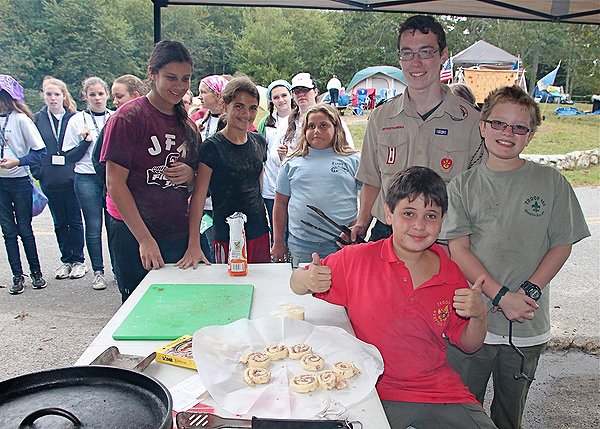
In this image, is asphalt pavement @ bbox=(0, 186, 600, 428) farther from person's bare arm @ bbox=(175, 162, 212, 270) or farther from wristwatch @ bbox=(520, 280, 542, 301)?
person's bare arm @ bbox=(175, 162, 212, 270)

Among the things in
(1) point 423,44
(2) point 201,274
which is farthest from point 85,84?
(1) point 423,44

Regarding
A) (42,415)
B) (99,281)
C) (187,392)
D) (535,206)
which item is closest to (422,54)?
(535,206)

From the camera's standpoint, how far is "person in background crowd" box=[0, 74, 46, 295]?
4262 millimetres

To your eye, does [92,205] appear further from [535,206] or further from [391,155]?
[535,206]

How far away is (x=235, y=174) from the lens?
2.72 metres

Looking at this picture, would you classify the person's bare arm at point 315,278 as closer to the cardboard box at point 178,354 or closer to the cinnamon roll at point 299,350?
the cinnamon roll at point 299,350

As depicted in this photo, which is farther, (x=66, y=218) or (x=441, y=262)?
(x=66, y=218)

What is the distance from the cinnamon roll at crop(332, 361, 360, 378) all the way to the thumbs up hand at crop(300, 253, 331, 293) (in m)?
0.41

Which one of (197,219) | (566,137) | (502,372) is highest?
(197,219)

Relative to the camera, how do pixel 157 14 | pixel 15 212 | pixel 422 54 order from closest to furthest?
pixel 422 54 < pixel 157 14 < pixel 15 212

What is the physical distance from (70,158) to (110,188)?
2.54 m

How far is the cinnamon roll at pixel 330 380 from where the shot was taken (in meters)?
1.28

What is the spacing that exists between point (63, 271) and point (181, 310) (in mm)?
3590

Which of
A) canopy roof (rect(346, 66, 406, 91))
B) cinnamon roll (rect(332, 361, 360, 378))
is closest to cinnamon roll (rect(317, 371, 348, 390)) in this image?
cinnamon roll (rect(332, 361, 360, 378))
